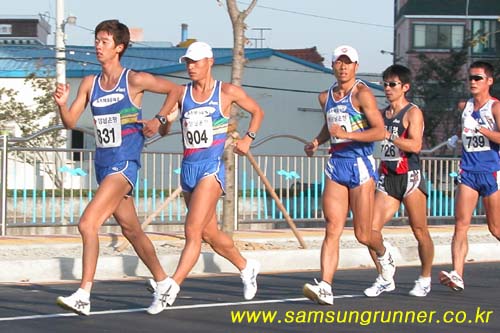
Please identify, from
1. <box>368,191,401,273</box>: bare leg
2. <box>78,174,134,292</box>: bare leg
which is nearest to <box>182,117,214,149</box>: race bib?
<box>78,174,134,292</box>: bare leg

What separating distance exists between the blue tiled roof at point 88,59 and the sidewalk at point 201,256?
→ 90.0 feet

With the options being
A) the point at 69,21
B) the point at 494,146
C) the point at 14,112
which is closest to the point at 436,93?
the point at 69,21

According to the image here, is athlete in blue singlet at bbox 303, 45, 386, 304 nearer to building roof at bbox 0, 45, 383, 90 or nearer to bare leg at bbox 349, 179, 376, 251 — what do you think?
bare leg at bbox 349, 179, 376, 251

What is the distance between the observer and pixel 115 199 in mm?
9203

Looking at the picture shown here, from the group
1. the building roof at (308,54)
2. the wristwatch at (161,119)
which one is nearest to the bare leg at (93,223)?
the wristwatch at (161,119)

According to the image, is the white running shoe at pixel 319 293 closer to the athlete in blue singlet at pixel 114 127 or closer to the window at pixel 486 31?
the athlete in blue singlet at pixel 114 127

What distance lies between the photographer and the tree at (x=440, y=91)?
55.2 meters

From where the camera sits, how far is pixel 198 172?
374 inches

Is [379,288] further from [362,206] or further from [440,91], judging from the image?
[440,91]

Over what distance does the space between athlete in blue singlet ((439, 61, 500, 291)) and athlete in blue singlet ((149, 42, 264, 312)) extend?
262 cm

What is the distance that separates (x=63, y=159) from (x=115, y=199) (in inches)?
343

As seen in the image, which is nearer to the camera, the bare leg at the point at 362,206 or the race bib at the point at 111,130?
the race bib at the point at 111,130

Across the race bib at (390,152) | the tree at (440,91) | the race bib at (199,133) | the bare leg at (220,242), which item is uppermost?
the tree at (440,91)

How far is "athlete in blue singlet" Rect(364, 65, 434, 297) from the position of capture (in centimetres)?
1085
